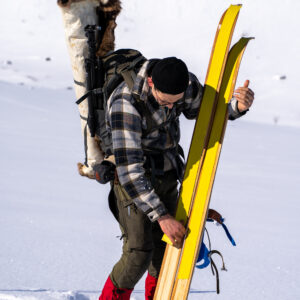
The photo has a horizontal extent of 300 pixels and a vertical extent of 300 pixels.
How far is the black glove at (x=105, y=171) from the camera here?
2254mm

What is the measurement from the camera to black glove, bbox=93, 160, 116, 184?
2.25 metres

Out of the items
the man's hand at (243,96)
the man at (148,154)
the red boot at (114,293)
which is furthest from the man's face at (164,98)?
the red boot at (114,293)

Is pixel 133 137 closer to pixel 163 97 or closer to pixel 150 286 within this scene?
pixel 163 97

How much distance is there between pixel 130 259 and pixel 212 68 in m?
1.13

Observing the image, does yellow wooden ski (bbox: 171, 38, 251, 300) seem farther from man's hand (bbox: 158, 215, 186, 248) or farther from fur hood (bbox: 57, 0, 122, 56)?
fur hood (bbox: 57, 0, 122, 56)

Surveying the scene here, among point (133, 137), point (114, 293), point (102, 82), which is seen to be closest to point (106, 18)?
point (102, 82)

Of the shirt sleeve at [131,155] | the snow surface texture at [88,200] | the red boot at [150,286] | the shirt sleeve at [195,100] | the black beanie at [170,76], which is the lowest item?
the snow surface texture at [88,200]

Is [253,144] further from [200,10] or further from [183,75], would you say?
[200,10]

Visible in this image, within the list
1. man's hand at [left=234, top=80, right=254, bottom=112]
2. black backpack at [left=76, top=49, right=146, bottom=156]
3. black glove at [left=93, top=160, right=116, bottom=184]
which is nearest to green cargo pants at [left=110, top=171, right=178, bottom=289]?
black glove at [left=93, top=160, right=116, bottom=184]

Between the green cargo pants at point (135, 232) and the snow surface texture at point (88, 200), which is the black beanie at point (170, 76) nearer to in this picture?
the green cargo pants at point (135, 232)

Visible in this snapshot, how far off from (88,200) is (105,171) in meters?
2.79

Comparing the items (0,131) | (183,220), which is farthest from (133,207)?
(0,131)

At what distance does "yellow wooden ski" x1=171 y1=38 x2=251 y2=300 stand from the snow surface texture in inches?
33.9

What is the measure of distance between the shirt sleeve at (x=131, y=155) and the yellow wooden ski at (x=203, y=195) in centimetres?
22
